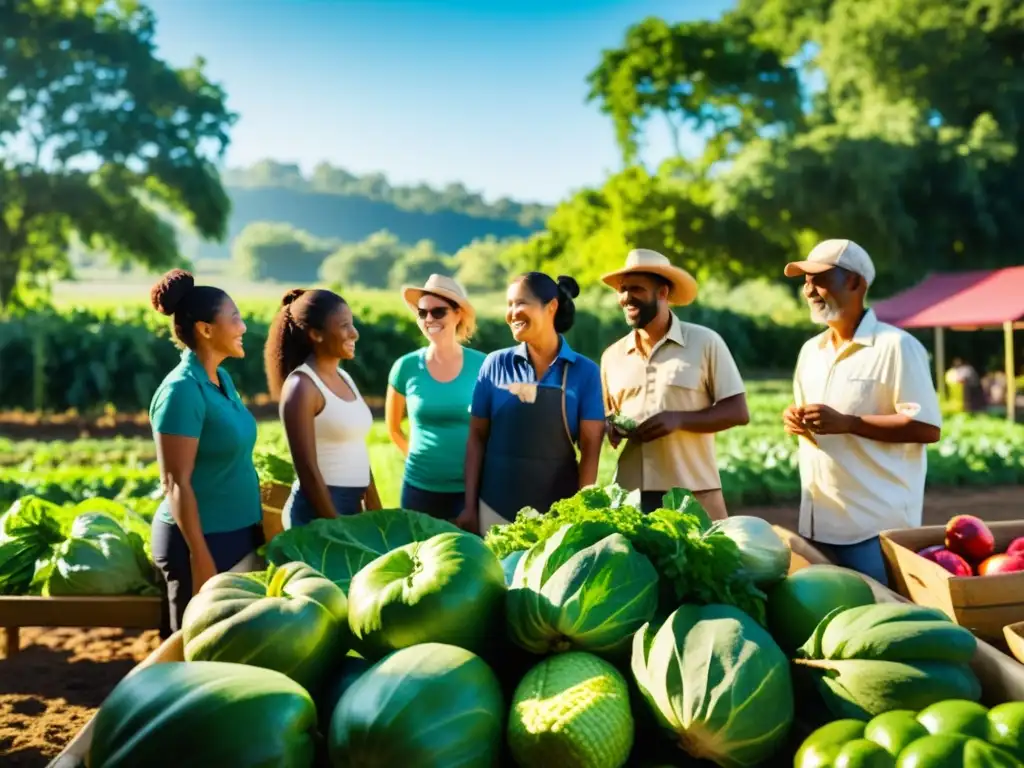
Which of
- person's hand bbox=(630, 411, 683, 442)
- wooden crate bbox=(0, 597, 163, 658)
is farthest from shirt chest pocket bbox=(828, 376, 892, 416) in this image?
wooden crate bbox=(0, 597, 163, 658)

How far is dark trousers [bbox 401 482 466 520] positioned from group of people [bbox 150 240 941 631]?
0.04 feet

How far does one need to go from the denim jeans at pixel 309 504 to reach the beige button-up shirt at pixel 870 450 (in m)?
1.86

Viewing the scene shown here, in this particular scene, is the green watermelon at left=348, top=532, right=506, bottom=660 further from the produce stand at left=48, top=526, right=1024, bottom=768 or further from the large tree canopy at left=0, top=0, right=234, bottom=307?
the large tree canopy at left=0, top=0, right=234, bottom=307

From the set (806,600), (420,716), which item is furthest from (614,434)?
(420,716)

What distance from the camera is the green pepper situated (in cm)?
128

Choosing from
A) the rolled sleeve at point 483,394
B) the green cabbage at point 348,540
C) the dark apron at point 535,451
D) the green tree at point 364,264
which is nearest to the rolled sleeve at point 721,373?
the dark apron at point 535,451

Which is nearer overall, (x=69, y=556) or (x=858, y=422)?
(x=858, y=422)

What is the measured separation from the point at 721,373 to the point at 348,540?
1.95 m

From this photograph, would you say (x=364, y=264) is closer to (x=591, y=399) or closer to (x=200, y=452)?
(x=591, y=399)

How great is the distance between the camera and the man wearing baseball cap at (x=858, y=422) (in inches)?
126

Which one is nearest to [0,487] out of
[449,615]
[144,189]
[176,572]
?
[176,572]

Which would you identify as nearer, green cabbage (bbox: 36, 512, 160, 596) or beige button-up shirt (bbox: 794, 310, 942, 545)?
beige button-up shirt (bbox: 794, 310, 942, 545)

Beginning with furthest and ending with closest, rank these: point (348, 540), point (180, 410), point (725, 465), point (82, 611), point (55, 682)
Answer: point (725, 465)
point (55, 682)
point (82, 611)
point (180, 410)
point (348, 540)

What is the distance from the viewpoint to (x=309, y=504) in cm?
356
